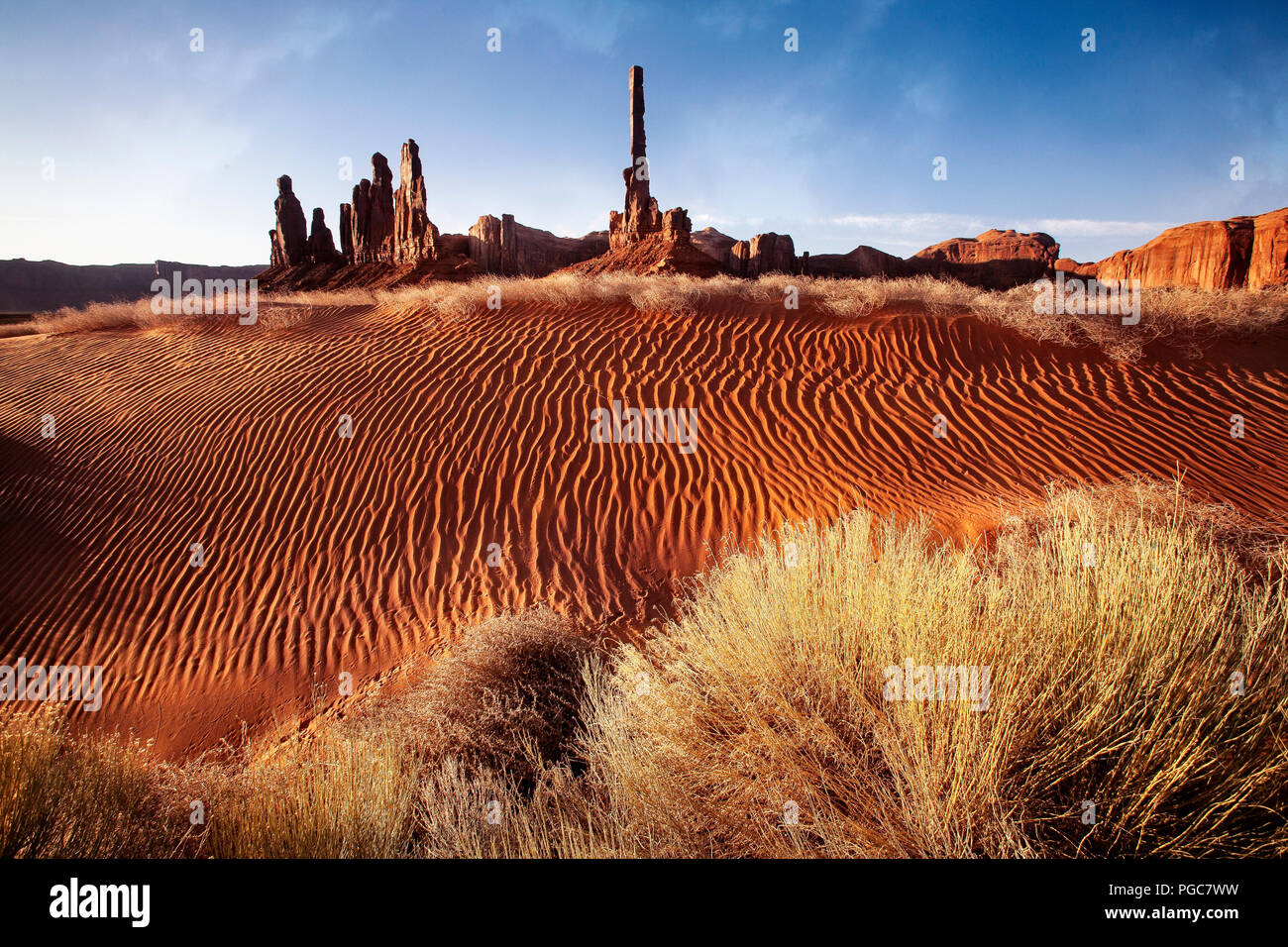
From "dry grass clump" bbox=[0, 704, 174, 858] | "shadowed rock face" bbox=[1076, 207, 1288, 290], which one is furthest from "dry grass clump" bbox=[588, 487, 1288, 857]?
"shadowed rock face" bbox=[1076, 207, 1288, 290]

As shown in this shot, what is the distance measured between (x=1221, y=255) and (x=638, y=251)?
85.5ft

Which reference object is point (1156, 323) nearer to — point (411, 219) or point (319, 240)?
point (411, 219)

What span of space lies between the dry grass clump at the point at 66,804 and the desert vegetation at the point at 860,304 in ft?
32.1

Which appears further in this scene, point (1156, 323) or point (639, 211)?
point (639, 211)

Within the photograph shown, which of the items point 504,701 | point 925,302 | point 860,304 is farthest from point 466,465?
point 925,302

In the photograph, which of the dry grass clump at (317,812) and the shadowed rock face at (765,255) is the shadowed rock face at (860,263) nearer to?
the shadowed rock face at (765,255)

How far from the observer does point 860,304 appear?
35.9 ft

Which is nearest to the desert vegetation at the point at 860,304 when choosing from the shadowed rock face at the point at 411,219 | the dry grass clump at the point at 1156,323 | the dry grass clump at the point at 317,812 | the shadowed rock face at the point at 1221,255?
the dry grass clump at the point at 1156,323

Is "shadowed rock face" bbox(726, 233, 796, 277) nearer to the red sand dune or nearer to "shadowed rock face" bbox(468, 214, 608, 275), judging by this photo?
"shadowed rock face" bbox(468, 214, 608, 275)

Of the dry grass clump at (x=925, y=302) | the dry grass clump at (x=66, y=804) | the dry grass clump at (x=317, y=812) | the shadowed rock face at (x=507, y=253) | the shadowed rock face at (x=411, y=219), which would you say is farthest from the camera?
the shadowed rock face at (x=507, y=253)

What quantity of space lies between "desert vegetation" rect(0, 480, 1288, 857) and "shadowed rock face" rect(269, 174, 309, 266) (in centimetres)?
5273

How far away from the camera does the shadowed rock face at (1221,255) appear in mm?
22812

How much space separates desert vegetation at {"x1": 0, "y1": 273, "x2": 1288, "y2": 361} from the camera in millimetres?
9867
